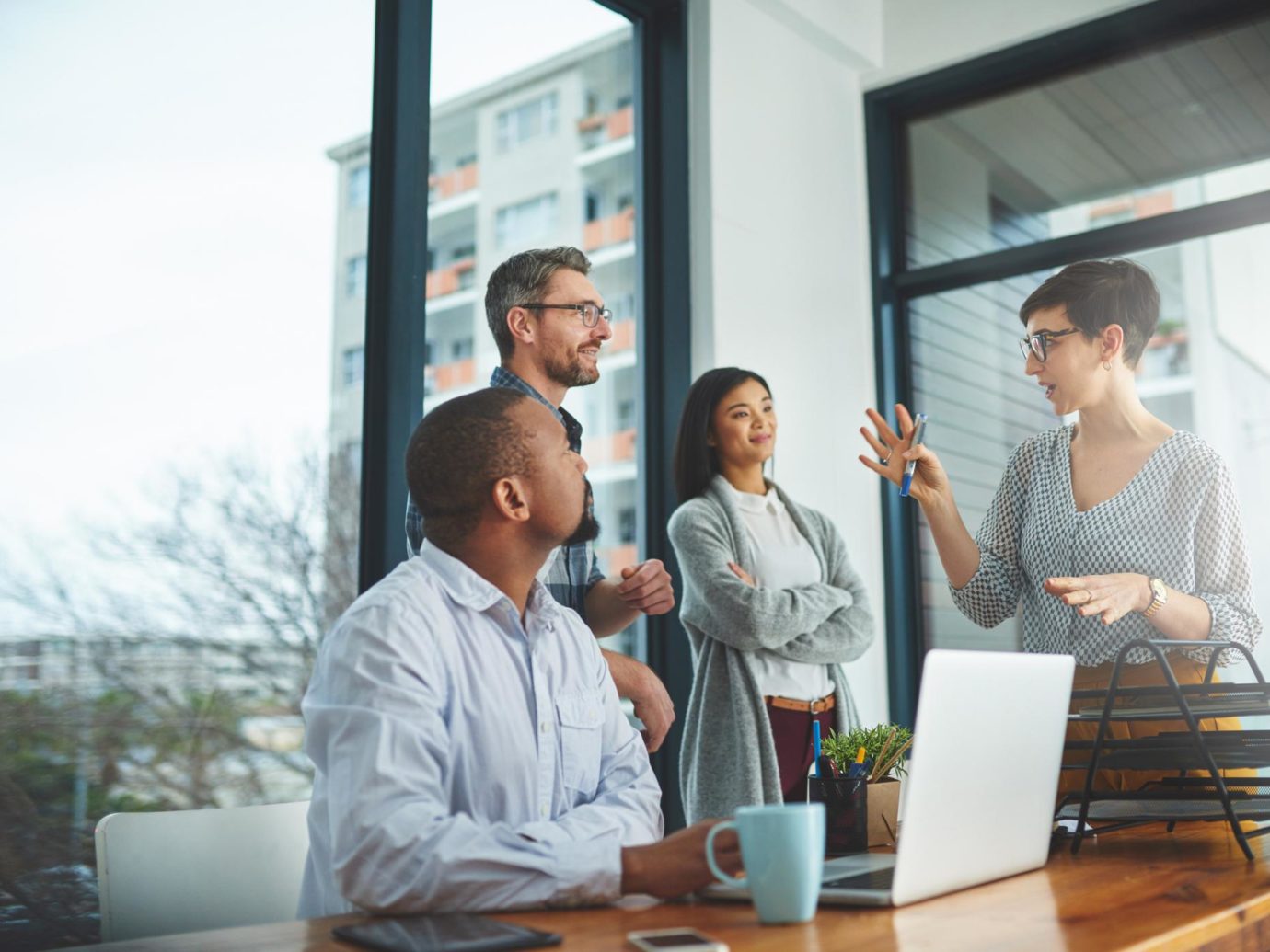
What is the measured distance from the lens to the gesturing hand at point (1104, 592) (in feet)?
4.92

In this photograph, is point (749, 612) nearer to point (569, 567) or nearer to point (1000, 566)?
point (569, 567)

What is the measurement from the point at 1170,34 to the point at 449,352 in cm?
245

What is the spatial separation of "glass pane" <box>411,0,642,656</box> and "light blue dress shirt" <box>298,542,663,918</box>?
4.99 ft

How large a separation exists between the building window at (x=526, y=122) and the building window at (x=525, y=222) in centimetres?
16

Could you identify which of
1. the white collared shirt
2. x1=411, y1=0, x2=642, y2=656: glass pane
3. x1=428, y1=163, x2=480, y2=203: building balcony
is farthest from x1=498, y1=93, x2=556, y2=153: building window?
the white collared shirt

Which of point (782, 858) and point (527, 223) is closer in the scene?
point (782, 858)

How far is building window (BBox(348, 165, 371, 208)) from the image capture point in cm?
279

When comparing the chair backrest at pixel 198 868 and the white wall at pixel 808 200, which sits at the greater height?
the white wall at pixel 808 200

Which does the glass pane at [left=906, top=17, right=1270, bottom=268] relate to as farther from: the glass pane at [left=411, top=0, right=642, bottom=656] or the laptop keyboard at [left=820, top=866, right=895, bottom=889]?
the laptop keyboard at [left=820, top=866, right=895, bottom=889]

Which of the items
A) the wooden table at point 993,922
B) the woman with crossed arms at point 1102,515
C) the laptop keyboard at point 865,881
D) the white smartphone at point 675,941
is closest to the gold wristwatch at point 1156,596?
the woman with crossed arms at point 1102,515

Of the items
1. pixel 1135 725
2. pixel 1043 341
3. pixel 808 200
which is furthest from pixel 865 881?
pixel 808 200

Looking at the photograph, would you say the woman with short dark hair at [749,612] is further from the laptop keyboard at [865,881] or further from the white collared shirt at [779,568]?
the laptop keyboard at [865,881]

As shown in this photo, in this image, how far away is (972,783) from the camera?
1.10m

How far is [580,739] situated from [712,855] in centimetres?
43
